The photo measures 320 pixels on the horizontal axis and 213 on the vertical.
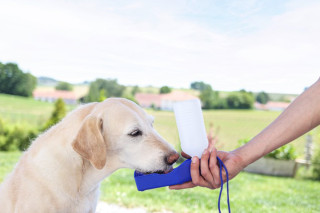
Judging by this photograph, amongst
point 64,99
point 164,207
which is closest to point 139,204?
point 164,207

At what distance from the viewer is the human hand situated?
6.03 ft

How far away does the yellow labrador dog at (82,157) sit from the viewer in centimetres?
197

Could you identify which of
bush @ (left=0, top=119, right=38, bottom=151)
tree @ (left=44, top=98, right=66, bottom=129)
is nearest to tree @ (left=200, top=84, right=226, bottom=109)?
tree @ (left=44, top=98, right=66, bottom=129)

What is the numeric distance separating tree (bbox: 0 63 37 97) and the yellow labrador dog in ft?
35.7

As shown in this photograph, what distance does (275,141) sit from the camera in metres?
1.84

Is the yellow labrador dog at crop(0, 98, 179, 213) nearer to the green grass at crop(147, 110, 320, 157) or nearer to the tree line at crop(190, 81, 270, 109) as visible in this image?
the green grass at crop(147, 110, 320, 157)

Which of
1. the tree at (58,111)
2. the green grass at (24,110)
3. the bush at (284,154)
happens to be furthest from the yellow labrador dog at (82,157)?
the green grass at (24,110)

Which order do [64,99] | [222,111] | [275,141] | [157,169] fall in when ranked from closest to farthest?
[275,141] → [157,169] → [64,99] → [222,111]

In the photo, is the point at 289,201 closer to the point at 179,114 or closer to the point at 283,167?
the point at 283,167

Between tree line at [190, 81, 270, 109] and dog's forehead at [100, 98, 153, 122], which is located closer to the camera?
dog's forehead at [100, 98, 153, 122]

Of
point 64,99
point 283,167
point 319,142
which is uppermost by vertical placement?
point 64,99

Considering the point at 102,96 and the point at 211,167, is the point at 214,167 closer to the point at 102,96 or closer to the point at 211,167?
the point at 211,167

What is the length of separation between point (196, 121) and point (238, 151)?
0.97 feet

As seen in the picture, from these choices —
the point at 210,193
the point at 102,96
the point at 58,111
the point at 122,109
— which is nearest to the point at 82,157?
the point at 122,109
